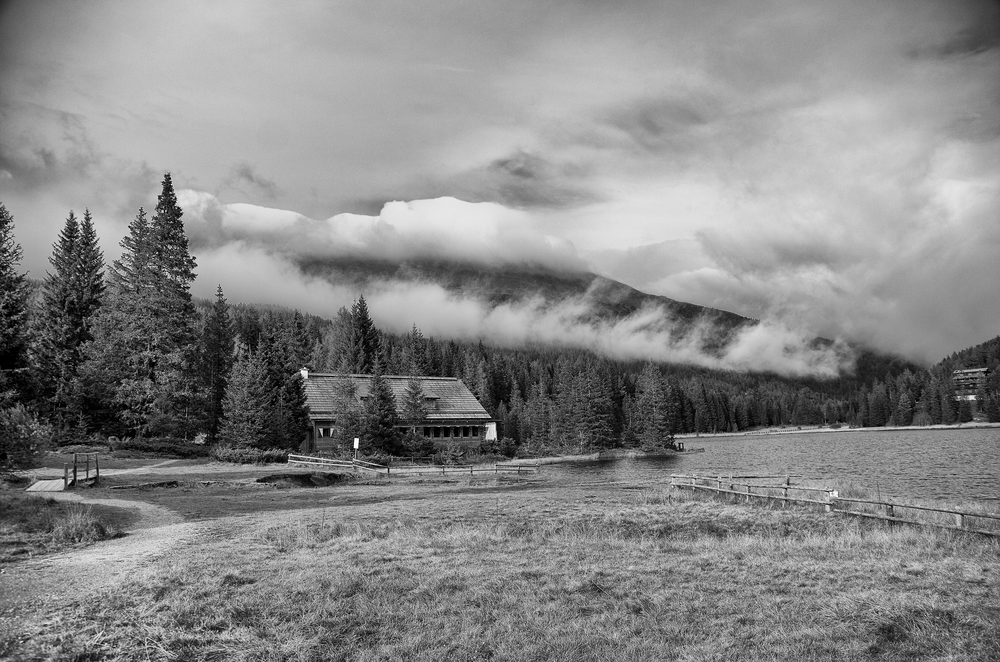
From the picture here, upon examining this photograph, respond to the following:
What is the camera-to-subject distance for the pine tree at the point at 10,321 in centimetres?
2569

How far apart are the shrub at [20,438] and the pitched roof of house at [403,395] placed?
4169 cm

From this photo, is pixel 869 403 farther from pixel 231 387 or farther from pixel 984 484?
pixel 231 387

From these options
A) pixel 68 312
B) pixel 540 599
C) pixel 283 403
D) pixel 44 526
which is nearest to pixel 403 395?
pixel 283 403

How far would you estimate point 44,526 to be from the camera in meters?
18.1

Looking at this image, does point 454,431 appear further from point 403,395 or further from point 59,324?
point 59,324

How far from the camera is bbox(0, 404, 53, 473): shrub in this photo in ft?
70.3

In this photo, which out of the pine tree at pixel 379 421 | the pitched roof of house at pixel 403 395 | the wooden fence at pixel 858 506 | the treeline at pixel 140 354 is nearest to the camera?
the wooden fence at pixel 858 506

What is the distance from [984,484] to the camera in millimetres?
43125

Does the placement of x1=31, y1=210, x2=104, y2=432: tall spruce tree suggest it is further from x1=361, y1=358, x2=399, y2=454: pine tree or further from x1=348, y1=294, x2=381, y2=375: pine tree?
x1=348, y1=294, x2=381, y2=375: pine tree

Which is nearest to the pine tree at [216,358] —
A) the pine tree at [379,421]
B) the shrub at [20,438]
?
the pine tree at [379,421]

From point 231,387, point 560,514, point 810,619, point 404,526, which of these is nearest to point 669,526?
point 560,514

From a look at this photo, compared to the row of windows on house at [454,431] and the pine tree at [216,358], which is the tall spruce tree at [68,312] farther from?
the row of windows on house at [454,431]

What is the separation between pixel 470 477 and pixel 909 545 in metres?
30.0

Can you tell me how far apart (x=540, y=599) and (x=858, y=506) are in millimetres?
23094
